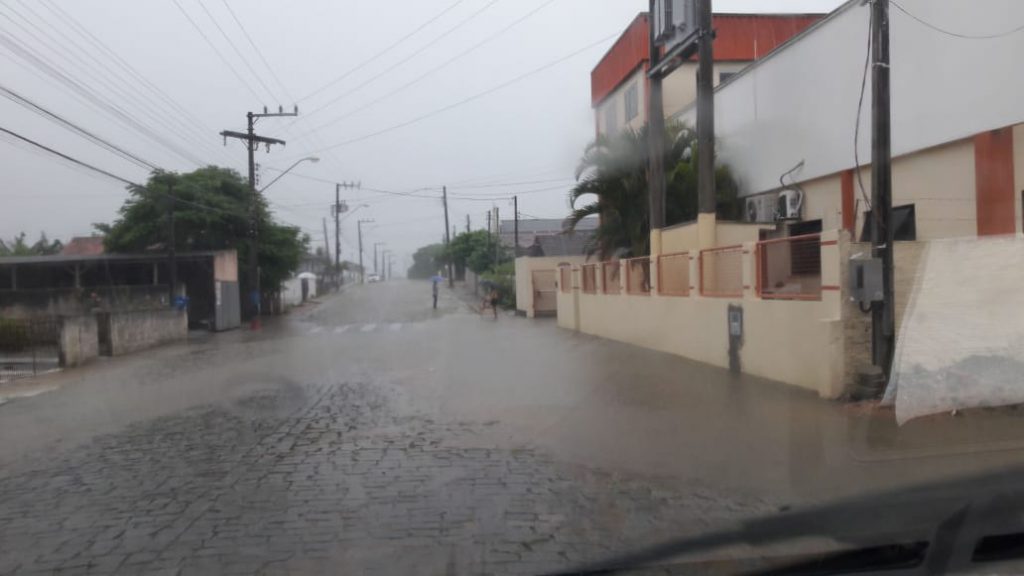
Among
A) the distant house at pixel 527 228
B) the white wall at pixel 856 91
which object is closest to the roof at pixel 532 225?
the distant house at pixel 527 228

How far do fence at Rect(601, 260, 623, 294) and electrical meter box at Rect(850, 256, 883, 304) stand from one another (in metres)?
10.8

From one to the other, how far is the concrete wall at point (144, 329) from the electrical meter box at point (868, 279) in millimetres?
17947

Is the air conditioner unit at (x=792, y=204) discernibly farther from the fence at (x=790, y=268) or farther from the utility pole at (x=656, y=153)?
the fence at (x=790, y=268)

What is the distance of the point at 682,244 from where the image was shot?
18859 mm

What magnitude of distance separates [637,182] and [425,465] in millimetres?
15365

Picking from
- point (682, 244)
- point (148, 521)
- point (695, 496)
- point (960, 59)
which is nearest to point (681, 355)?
point (682, 244)

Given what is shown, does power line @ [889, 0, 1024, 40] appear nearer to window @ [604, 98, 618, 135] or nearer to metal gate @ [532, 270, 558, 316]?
window @ [604, 98, 618, 135]

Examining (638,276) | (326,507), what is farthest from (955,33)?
(326,507)

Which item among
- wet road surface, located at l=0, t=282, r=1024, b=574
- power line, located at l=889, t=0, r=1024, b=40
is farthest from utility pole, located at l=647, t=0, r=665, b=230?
power line, located at l=889, t=0, r=1024, b=40

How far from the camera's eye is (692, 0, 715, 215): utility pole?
1720 centimetres

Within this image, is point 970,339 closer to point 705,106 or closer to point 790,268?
point 790,268

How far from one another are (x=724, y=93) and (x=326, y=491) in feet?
60.4

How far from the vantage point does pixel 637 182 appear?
22.2m

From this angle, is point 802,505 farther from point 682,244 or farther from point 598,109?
point 598,109
